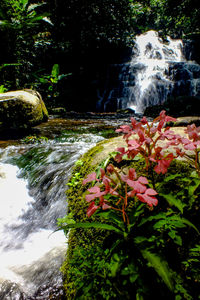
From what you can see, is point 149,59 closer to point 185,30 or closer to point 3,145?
point 3,145

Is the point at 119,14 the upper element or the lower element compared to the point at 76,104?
upper

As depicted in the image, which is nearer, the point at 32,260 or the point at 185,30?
the point at 32,260

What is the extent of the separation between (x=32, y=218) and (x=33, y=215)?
0.16 feet

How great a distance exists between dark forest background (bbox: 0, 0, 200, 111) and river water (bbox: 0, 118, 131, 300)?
6622mm

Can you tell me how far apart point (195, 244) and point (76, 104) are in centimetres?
1849

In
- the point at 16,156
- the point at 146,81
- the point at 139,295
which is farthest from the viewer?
the point at 146,81

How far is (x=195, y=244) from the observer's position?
4.02ft

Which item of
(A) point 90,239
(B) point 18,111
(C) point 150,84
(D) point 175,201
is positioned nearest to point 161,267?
(D) point 175,201

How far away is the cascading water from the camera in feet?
5.67

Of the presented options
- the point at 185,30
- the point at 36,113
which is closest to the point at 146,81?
the point at 36,113

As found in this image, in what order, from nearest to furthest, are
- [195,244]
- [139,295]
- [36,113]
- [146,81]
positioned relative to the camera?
[139,295] → [195,244] → [36,113] → [146,81]

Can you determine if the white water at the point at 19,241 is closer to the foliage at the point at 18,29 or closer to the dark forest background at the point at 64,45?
the foliage at the point at 18,29

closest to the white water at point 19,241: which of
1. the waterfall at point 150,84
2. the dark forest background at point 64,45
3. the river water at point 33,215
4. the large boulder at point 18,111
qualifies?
the river water at point 33,215

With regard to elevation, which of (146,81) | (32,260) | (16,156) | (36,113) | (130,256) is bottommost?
(32,260)
